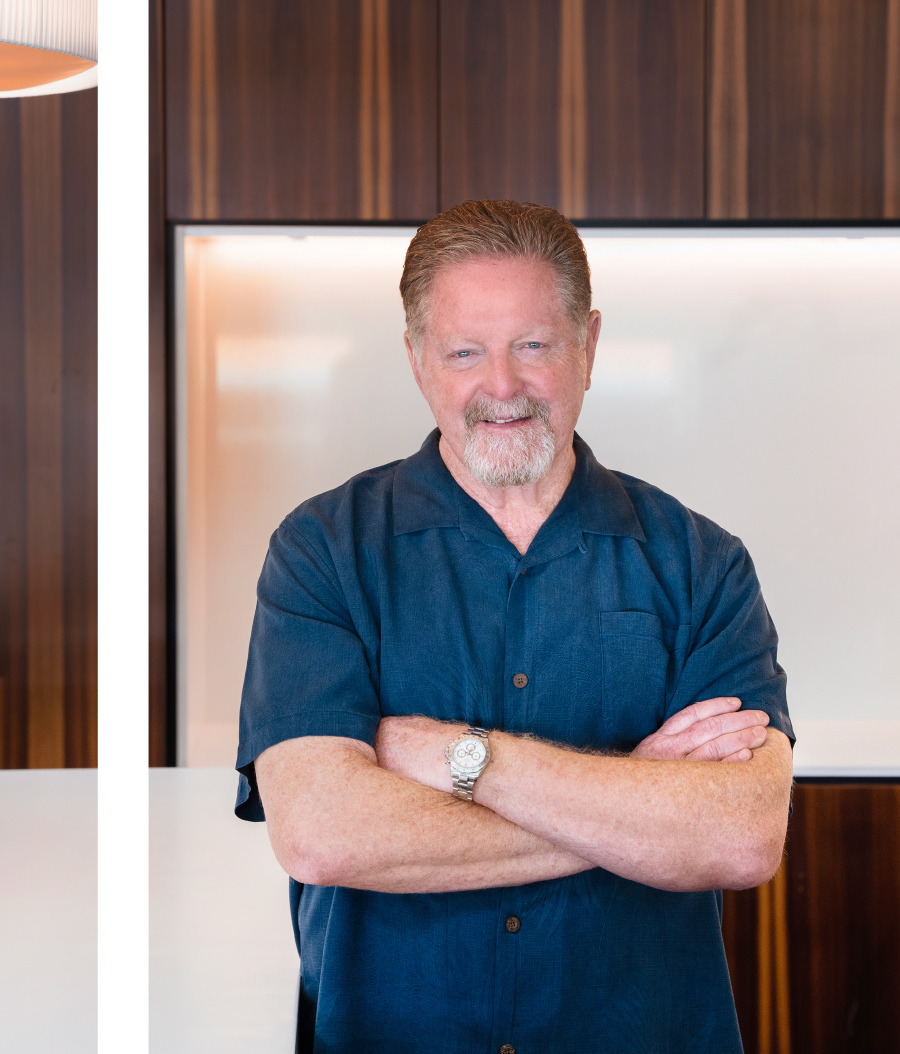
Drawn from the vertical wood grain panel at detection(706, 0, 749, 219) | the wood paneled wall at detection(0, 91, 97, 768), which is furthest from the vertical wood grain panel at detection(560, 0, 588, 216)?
the wood paneled wall at detection(0, 91, 97, 768)

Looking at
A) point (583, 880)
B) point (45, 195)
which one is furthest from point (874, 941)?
point (45, 195)

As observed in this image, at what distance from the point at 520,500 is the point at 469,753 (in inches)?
13.1

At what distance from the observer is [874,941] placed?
2.28 metres

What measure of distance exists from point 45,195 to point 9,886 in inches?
64.6

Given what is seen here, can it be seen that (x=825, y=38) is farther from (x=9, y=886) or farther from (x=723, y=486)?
(x=9, y=886)

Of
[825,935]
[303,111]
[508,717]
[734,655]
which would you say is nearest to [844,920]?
[825,935]

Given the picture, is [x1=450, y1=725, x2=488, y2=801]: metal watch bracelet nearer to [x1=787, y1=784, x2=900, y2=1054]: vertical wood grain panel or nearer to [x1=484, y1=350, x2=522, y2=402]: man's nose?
[x1=484, y1=350, x2=522, y2=402]: man's nose

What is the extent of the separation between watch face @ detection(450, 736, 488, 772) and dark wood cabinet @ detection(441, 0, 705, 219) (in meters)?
1.63

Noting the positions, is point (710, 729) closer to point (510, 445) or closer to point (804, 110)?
point (510, 445)

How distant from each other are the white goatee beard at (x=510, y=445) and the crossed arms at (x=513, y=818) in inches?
11.9

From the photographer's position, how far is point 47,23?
1.22 m

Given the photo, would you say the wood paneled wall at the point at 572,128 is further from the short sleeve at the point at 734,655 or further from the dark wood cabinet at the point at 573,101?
the short sleeve at the point at 734,655

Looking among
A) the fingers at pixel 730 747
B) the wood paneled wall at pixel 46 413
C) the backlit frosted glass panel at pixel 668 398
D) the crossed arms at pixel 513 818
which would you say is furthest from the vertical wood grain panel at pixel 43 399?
the fingers at pixel 730 747

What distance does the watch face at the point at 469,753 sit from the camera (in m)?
1.00
